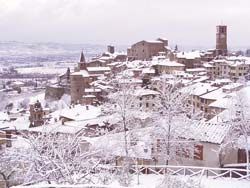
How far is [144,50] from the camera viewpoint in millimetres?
85812

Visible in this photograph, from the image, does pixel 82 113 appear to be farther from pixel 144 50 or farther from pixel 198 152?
pixel 144 50

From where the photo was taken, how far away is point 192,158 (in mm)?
16016

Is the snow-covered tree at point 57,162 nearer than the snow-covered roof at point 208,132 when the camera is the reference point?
Yes

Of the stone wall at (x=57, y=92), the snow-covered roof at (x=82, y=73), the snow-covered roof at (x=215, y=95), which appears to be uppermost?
the snow-covered roof at (x=82, y=73)

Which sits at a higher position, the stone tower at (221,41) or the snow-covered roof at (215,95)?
the stone tower at (221,41)

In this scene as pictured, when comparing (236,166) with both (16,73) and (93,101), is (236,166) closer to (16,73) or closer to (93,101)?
(93,101)

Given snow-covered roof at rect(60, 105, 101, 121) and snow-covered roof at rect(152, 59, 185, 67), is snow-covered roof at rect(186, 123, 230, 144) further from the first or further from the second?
snow-covered roof at rect(152, 59, 185, 67)

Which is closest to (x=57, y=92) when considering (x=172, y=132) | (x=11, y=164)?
(x=172, y=132)

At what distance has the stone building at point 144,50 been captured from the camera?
281ft

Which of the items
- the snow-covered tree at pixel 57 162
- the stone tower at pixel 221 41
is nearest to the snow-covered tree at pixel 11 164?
the snow-covered tree at pixel 57 162

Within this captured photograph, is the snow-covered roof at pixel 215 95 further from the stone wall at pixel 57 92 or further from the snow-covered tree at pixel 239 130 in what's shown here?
the stone wall at pixel 57 92

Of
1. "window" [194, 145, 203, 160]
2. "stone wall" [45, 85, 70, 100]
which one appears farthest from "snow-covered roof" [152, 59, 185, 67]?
"window" [194, 145, 203, 160]

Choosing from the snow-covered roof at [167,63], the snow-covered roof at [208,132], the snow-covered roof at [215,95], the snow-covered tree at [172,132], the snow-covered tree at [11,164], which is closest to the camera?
the snow-covered tree at [11,164]

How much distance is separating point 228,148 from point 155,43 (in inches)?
2858
